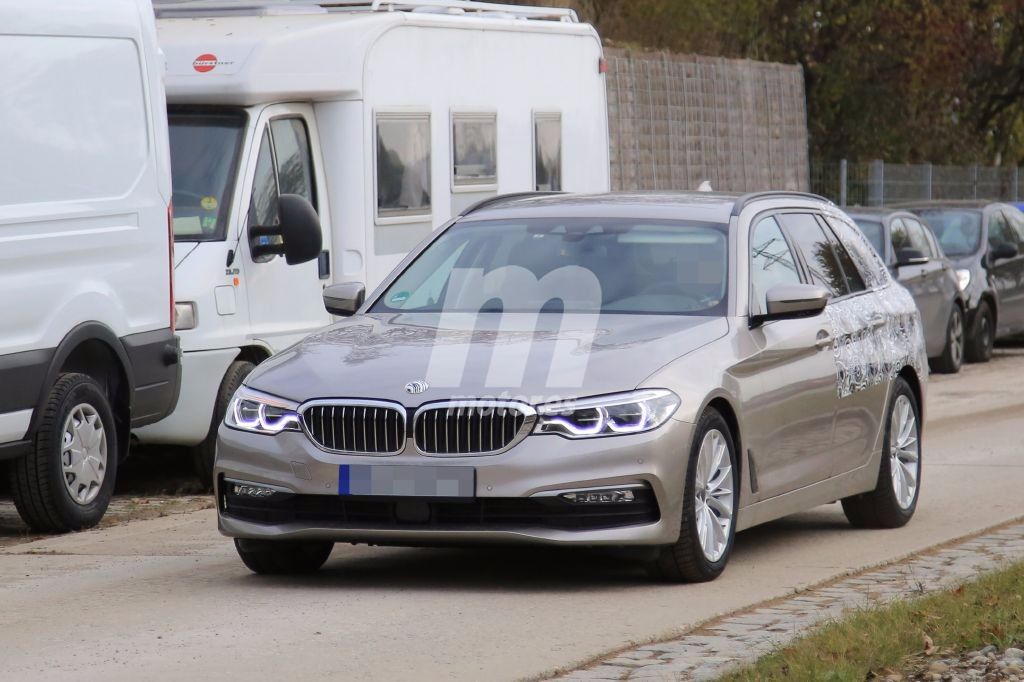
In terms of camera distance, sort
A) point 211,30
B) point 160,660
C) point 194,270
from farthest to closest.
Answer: point 211,30 → point 194,270 → point 160,660

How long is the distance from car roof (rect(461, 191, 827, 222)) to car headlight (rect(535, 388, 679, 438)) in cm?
163

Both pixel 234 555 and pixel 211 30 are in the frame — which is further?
pixel 211 30

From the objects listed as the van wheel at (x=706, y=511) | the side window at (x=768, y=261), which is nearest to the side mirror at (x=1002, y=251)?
the side window at (x=768, y=261)

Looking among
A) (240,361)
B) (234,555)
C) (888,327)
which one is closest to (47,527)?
(234,555)

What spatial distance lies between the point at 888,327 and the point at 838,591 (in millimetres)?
2530

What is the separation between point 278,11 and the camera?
13953 millimetres

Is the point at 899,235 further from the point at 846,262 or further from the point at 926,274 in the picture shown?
the point at 846,262

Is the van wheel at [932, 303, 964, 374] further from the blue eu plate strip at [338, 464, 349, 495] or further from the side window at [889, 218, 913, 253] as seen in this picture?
the blue eu plate strip at [338, 464, 349, 495]

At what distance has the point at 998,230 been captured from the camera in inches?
922

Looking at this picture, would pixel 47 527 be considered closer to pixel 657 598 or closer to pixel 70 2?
pixel 70 2

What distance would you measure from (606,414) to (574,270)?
4.64 ft

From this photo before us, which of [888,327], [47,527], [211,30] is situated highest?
[211,30]

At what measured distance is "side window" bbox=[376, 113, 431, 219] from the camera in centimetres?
1366

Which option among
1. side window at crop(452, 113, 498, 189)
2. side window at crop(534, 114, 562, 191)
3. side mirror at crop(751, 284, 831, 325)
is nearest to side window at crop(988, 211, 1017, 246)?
side window at crop(534, 114, 562, 191)
